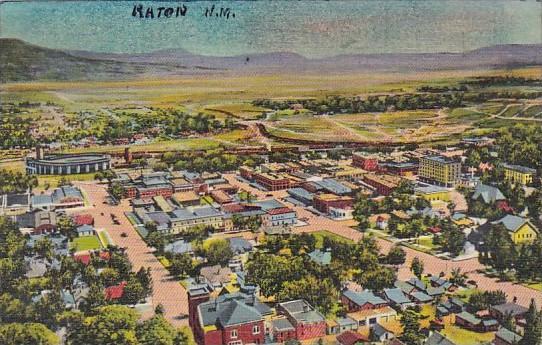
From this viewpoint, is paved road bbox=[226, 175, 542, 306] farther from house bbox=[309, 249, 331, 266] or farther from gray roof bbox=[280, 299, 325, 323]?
gray roof bbox=[280, 299, 325, 323]

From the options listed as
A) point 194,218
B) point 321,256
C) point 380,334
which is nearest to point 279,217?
point 321,256

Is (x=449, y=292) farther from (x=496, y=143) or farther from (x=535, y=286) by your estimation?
(x=496, y=143)

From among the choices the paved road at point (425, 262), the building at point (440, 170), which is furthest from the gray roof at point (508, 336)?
the building at point (440, 170)

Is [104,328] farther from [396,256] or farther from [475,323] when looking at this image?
[475,323]

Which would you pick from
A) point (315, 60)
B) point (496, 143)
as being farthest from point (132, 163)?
point (496, 143)

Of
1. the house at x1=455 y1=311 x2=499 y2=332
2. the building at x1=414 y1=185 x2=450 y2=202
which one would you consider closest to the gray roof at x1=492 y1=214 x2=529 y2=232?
the building at x1=414 y1=185 x2=450 y2=202

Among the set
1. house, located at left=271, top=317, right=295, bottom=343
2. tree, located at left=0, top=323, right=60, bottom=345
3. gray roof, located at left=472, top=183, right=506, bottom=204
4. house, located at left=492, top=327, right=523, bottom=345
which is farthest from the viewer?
gray roof, located at left=472, top=183, right=506, bottom=204

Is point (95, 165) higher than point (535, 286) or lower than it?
higher
